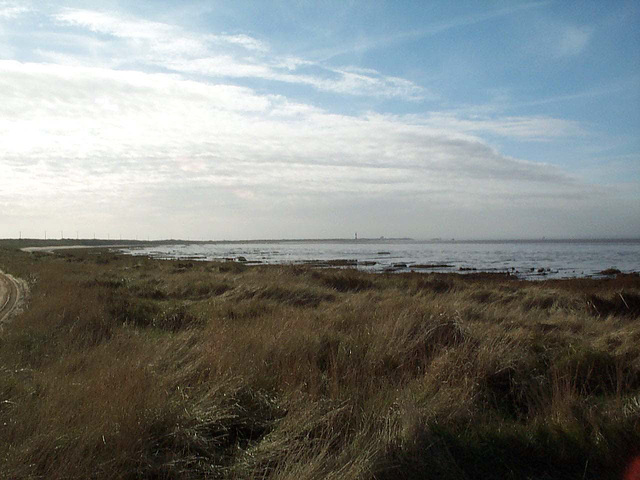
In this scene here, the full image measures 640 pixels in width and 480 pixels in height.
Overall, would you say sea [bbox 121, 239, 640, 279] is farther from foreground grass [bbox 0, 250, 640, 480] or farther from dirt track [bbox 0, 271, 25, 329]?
foreground grass [bbox 0, 250, 640, 480]

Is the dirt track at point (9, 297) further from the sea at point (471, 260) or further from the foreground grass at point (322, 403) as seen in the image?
the sea at point (471, 260)

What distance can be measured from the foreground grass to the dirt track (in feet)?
18.6

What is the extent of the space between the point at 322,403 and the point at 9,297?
17935mm

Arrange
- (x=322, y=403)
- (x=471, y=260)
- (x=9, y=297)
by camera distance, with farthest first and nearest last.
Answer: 1. (x=471, y=260)
2. (x=9, y=297)
3. (x=322, y=403)

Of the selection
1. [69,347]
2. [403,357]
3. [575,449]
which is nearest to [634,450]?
[575,449]

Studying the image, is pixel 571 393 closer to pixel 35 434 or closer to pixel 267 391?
pixel 267 391

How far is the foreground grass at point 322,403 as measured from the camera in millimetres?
4074

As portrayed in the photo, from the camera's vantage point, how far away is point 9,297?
1811 centimetres

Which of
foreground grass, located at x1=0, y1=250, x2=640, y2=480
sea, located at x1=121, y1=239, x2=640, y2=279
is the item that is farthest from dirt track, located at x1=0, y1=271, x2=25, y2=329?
sea, located at x1=121, y1=239, x2=640, y2=279

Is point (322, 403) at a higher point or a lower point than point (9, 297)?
higher

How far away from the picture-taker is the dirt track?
Result: 13.8 metres

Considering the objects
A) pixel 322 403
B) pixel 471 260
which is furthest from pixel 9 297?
pixel 471 260

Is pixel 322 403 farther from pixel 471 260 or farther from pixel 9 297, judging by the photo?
pixel 471 260

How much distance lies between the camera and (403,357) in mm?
7008
